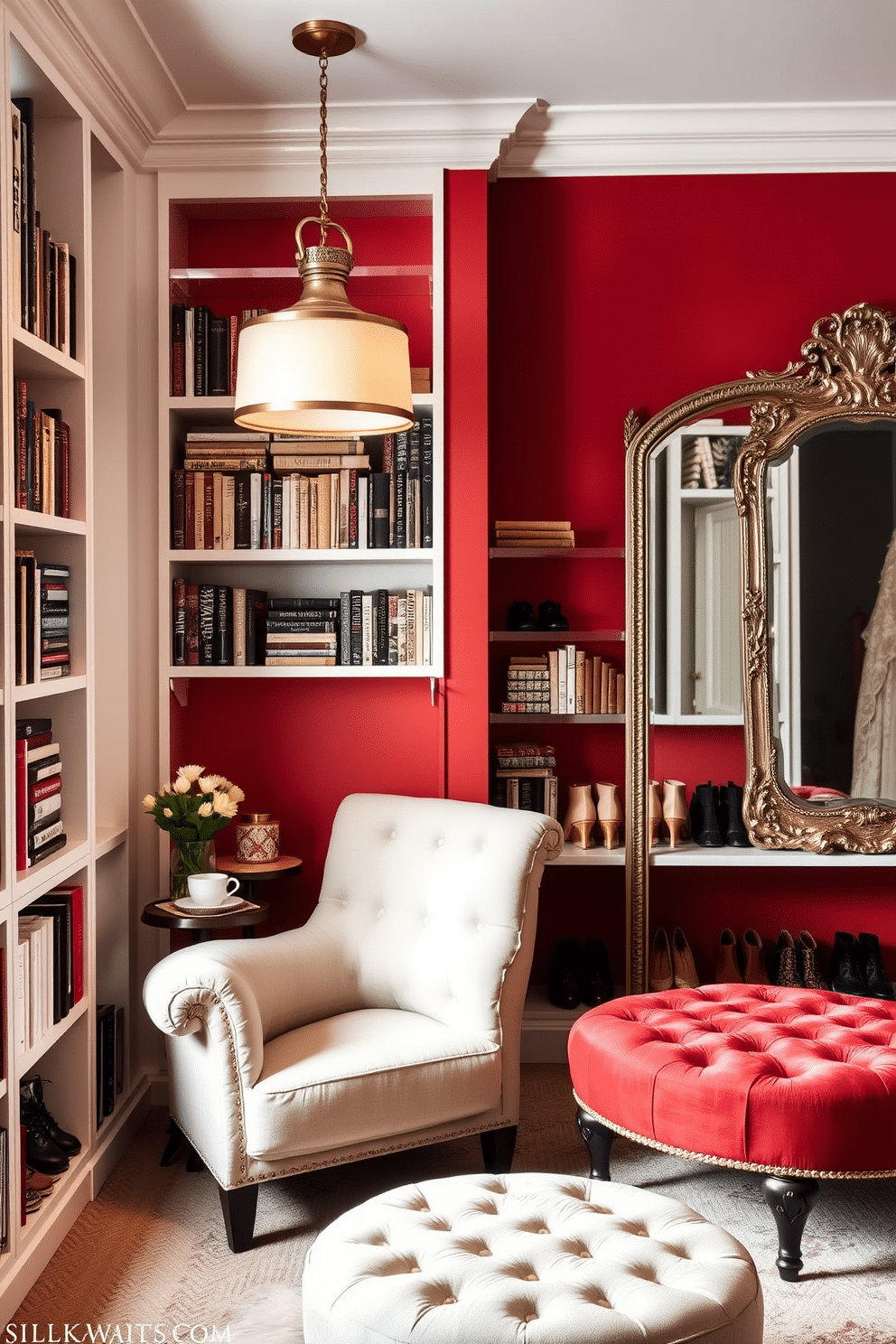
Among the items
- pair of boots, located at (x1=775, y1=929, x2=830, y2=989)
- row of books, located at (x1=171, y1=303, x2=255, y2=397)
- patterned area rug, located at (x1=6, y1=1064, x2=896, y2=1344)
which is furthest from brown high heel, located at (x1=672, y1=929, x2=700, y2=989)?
row of books, located at (x1=171, y1=303, x2=255, y2=397)

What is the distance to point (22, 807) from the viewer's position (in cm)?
237

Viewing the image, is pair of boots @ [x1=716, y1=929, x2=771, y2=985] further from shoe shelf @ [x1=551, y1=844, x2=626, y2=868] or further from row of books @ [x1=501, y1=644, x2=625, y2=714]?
row of books @ [x1=501, y1=644, x2=625, y2=714]

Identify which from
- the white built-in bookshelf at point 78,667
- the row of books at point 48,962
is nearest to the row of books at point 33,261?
the white built-in bookshelf at point 78,667

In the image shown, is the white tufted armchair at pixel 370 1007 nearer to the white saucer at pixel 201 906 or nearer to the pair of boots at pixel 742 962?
the white saucer at pixel 201 906

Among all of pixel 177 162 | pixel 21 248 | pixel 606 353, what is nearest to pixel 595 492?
pixel 606 353

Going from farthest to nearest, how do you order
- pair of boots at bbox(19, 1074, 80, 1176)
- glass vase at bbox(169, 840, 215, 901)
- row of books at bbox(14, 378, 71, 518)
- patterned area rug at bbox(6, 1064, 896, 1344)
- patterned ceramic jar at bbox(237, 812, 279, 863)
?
patterned ceramic jar at bbox(237, 812, 279, 863)
glass vase at bbox(169, 840, 215, 901)
pair of boots at bbox(19, 1074, 80, 1176)
row of books at bbox(14, 378, 71, 518)
patterned area rug at bbox(6, 1064, 896, 1344)

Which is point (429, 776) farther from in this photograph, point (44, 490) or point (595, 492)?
point (44, 490)

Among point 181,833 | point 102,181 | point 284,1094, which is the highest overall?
point 102,181

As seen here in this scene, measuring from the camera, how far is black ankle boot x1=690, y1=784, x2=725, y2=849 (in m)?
3.55

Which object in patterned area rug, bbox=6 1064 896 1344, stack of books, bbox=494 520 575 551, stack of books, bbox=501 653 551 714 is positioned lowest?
patterned area rug, bbox=6 1064 896 1344

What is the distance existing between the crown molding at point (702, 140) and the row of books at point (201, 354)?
1.00 m

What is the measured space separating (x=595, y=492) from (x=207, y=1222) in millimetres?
2364

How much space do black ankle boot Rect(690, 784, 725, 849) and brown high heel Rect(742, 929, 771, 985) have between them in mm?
357

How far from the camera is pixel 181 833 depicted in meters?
3.08
